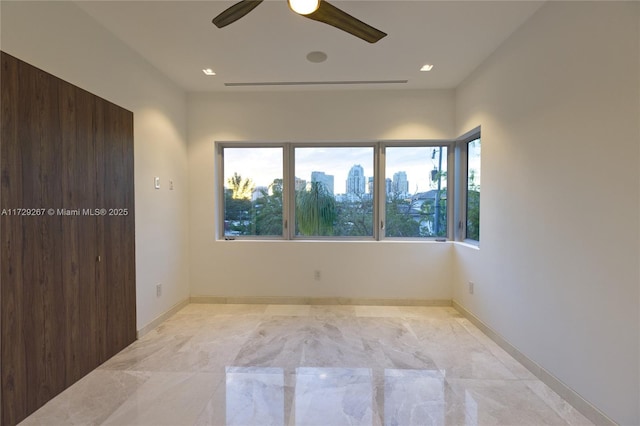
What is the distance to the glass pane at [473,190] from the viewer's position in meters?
3.21

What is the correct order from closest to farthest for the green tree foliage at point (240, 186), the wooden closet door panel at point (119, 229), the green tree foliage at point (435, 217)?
1. the wooden closet door panel at point (119, 229)
2. the green tree foliage at point (435, 217)
3. the green tree foliage at point (240, 186)

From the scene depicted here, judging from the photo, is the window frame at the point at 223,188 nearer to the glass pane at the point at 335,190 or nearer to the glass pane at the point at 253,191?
the glass pane at the point at 253,191

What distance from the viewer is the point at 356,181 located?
3797 mm

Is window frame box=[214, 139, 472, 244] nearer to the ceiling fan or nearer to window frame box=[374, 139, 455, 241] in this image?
window frame box=[374, 139, 455, 241]

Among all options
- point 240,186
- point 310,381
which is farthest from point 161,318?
point 310,381

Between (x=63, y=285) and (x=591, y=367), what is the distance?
3.44 metres

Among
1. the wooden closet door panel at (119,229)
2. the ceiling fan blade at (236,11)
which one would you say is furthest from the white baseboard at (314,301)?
the ceiling fan blade at (236,11)

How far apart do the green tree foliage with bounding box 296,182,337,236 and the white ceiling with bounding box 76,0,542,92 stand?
1366 millimetres

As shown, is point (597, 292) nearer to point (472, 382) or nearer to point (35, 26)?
point (472, 382)

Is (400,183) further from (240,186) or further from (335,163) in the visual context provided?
(240,186)

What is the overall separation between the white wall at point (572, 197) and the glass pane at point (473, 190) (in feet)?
1.67

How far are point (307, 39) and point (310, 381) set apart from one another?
9.01 ft

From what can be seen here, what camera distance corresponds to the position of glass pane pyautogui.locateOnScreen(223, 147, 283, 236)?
12.6 ft

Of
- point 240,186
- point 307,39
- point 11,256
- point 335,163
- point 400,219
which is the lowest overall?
point 11,256
